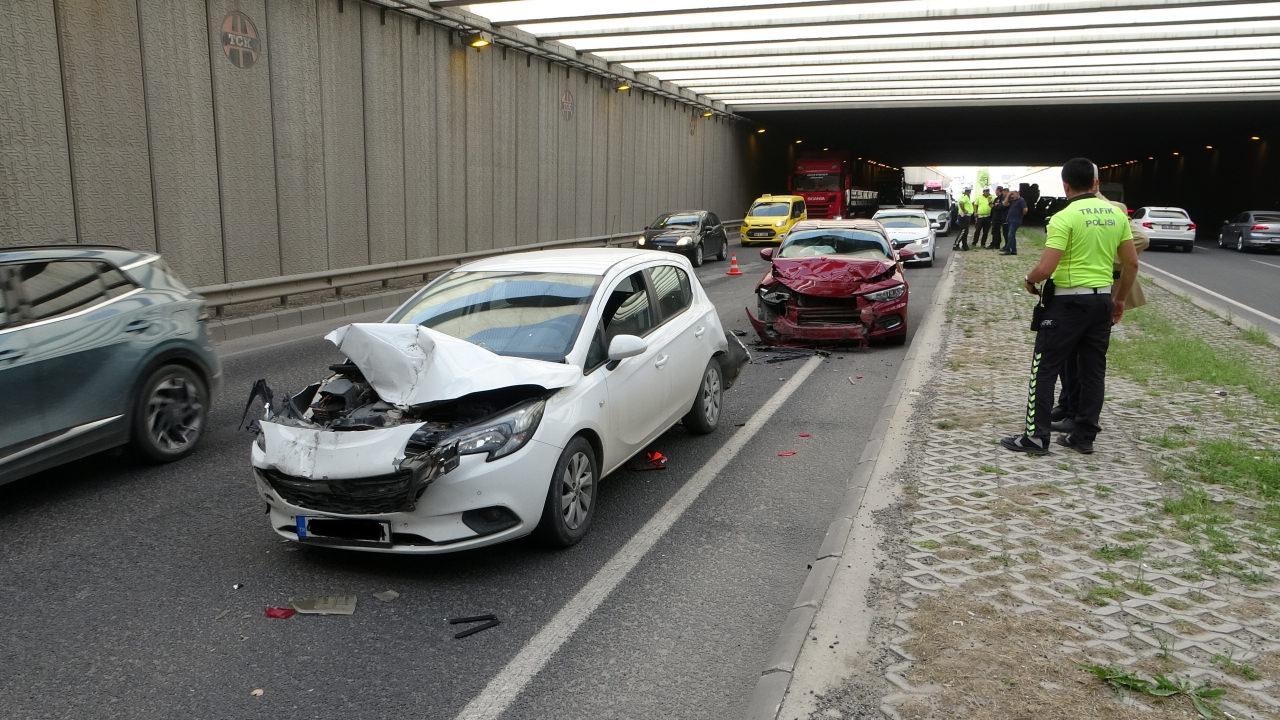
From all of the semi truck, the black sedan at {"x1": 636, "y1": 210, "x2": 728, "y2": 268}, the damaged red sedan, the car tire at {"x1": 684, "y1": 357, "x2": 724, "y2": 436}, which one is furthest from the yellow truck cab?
the car tire at {"x1": 684, "y1": 357, "x2": 724, "y2": 436}

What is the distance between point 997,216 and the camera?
87.7 feet

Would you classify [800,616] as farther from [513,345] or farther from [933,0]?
[933,0]

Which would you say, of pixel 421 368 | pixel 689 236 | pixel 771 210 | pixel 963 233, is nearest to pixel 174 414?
pixel 421 368

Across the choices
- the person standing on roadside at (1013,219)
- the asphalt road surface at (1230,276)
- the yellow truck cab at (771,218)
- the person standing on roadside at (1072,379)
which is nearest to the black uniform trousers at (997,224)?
the person standing on roadside at (1013,219)

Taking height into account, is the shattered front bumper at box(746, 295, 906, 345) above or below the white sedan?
below

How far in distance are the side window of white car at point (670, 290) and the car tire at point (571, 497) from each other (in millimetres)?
1670

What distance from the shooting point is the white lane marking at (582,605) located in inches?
134

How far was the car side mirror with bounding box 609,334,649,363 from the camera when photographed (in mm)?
5176

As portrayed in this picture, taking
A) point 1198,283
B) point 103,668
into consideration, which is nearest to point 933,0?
point 1198,283

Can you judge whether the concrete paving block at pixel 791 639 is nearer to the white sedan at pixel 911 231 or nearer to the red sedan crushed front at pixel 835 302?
the red sedan crushed front at pixel 835 302

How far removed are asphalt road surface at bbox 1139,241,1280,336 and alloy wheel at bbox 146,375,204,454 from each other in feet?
44.1

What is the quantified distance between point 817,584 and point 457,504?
172 cm

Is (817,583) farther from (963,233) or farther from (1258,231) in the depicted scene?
(1258,231)

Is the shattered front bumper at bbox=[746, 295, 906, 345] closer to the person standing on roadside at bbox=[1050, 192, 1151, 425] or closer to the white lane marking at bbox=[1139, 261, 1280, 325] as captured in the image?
the person standing on roadside at bbox=[1050, 192, 1151, 425]
